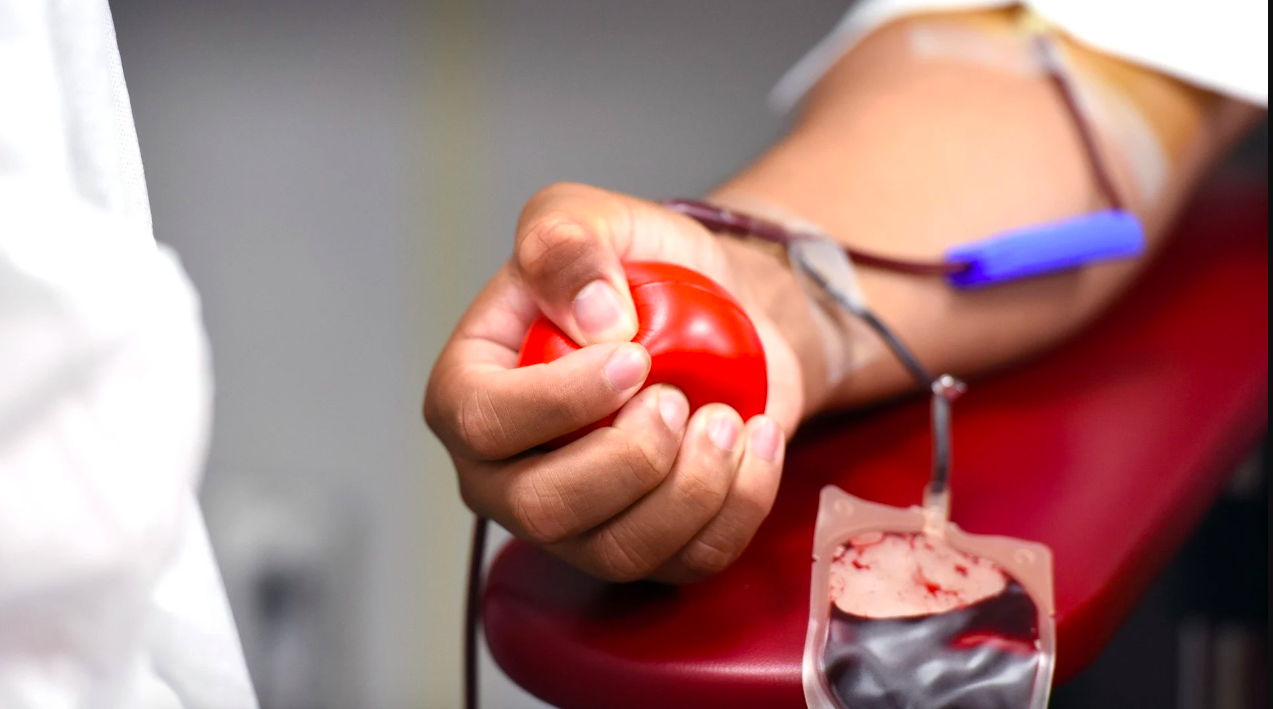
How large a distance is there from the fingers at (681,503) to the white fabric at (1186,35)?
48 cm

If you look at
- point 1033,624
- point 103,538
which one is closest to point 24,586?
point 103,538

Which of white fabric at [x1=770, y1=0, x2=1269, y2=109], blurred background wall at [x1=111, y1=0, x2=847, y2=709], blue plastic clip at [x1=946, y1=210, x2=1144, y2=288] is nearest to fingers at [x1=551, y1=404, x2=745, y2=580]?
blue plastic clip at [x1=946, y1=210, x2=1144, y2=288]

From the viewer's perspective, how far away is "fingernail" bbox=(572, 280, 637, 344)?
39 centimetres

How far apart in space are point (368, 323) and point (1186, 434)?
0.85 metres

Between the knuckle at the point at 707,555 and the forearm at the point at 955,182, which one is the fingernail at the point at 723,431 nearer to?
the knuckle at the point at 707,555

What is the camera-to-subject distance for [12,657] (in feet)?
0.90

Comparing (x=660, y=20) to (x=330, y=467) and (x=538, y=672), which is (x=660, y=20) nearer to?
(x=330, y=467)

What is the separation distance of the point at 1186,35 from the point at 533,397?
559mm

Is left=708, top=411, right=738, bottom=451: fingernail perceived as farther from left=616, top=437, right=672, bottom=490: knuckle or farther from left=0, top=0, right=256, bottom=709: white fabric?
left=0, top=0, right=256, bottom=709: white fabric

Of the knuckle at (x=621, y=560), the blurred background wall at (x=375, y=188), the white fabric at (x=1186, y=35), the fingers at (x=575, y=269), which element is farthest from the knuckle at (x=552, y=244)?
the blurred background wall at (x=375, y=188)

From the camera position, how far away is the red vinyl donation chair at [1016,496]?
40 cm

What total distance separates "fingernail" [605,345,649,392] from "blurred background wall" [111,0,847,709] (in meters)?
0.77

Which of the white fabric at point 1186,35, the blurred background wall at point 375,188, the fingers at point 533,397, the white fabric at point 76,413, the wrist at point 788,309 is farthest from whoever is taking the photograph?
the blurred background wall at point 375,188

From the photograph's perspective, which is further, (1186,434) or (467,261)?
(467,261)
